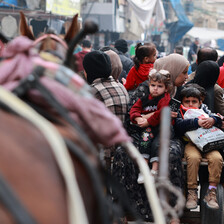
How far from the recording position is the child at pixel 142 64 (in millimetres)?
6293

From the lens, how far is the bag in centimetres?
489

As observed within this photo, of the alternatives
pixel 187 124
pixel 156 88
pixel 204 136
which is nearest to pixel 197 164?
pixel 204 136

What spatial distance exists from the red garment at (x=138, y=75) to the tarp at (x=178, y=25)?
2141cm

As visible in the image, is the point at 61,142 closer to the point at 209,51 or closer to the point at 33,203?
the point at 33,203

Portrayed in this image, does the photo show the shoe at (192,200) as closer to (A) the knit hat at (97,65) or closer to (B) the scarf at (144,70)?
(A) the knit hat at (97,65)

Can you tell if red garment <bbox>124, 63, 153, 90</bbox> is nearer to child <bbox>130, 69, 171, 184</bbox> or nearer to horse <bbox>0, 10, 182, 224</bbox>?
child <bbox>130, 69, 171, 184</bbox>

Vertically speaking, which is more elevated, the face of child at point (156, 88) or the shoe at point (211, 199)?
the face of child at point (156, 88)

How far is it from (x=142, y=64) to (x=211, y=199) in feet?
7.12

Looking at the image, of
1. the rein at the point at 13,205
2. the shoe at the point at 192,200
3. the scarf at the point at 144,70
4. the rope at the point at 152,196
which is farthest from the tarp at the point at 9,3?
the rein at the point at 13,205

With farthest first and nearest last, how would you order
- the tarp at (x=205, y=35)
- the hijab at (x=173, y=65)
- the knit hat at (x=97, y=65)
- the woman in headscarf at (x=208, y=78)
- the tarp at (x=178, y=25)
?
1. the tarp at (x=205, y=35)
2. the tarp at (x=178, y=25)
3. the woman in headscarf at (x=208, y=78)
4. the hijab at (x=173, y=65)
5. the knit hat at (x=97, y=65)

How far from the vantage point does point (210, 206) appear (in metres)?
4.84

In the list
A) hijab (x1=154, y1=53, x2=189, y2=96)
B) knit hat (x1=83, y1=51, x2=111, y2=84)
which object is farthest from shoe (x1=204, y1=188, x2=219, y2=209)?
knit hat (x1=83, y1=51, x2=111, y2=84)

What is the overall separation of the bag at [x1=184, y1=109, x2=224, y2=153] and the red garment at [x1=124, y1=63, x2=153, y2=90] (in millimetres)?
1419

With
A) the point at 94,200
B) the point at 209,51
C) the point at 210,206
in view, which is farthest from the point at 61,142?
the point at 209,51
